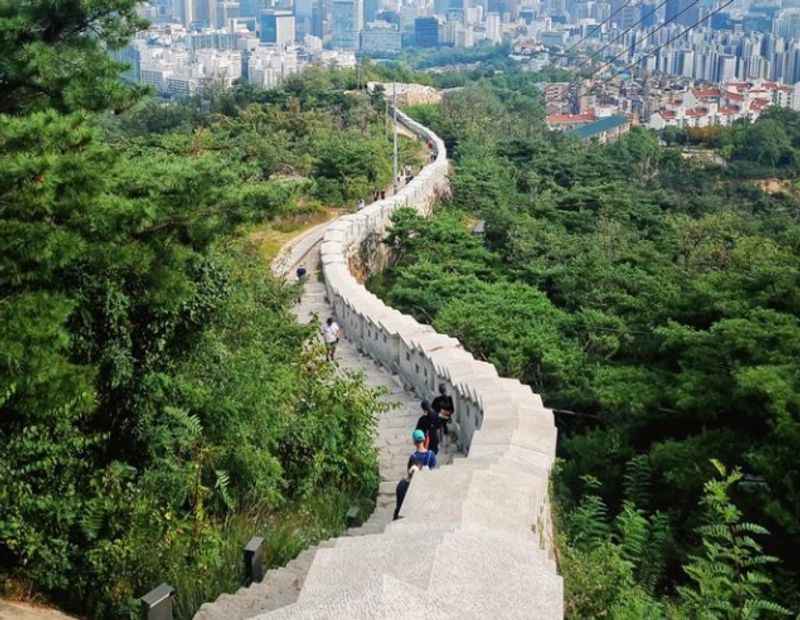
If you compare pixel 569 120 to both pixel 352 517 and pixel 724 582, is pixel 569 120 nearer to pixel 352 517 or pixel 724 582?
pixel 352 517

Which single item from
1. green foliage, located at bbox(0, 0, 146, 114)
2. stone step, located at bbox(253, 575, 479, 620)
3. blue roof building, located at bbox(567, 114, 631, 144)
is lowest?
blue roof building, located at bbox(567, 114, 631, 144)

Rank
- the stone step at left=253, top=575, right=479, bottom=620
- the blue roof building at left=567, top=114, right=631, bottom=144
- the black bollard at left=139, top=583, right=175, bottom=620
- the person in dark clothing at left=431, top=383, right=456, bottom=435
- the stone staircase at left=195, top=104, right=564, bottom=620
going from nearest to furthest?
the stone step at left=253, top=575, right=479, bottom=620 → the stone staircase at left=195, top=104, right=564, bottom=620 → the black bollard at left=139, top=583, right=175, bottom=620 → the person in dark clothing at left=431, top=383, right=456, bottom=435 → the blue roof building at left=567, top=114, right=631, bottom=144

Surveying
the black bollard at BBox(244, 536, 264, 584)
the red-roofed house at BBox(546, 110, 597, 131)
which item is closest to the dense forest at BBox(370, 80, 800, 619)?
the black bollard at BBox(244, 536, 264, 584)

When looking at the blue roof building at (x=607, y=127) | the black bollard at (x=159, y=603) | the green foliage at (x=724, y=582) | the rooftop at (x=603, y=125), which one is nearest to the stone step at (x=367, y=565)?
the black bollard at (x=159, y=603)

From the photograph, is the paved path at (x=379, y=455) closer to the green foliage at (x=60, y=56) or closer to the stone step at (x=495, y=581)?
the stone step at (x=495, y=581)

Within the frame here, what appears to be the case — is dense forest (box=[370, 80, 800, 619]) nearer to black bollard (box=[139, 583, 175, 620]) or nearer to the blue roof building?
black bollard (box=[139, 583, 175, 620])

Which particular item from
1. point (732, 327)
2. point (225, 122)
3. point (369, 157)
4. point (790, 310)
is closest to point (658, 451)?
point (732, 327)
